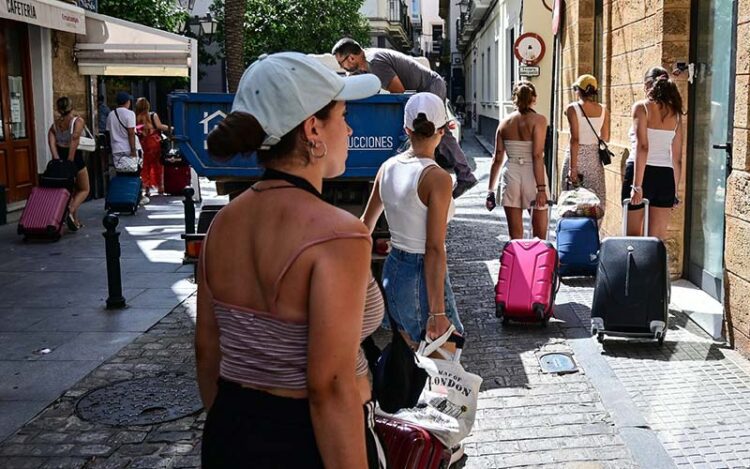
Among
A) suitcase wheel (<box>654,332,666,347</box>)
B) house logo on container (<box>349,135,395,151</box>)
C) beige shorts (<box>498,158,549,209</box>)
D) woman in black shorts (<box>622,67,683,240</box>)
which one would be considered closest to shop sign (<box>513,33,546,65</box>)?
beige shorts (<box>498,158,549,209</box>)

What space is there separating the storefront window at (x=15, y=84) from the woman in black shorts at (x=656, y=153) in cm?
1109

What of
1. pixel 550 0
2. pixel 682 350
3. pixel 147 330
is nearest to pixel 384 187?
pixel 682 350

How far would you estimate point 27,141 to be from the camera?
15266mm

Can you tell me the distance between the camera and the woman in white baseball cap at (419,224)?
4.38 meters

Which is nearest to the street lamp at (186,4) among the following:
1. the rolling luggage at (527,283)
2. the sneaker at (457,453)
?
the rolling luggage at (527,283)

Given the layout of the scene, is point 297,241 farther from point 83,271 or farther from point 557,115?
point 557,115

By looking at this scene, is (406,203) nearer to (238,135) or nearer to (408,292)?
(408,292)

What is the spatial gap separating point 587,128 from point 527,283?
299 cm

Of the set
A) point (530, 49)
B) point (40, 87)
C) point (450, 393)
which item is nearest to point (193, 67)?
point (40, 87)

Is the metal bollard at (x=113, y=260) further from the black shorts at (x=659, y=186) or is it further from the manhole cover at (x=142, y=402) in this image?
the black shorts at (x=659, y=186)

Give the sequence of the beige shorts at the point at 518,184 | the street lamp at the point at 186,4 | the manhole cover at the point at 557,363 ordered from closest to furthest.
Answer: the manhole cover at the point at 557,363
the beige shorts at the point at 518,184
the street lamp at the point at 186,4

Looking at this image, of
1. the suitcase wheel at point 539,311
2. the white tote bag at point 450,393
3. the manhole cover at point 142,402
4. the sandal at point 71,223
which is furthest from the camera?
the sandal at point 71,223

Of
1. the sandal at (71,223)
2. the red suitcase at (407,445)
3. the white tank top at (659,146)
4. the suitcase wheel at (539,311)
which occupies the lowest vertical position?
the suitcase wheel at (539,311)

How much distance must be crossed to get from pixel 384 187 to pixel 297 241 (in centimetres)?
257
